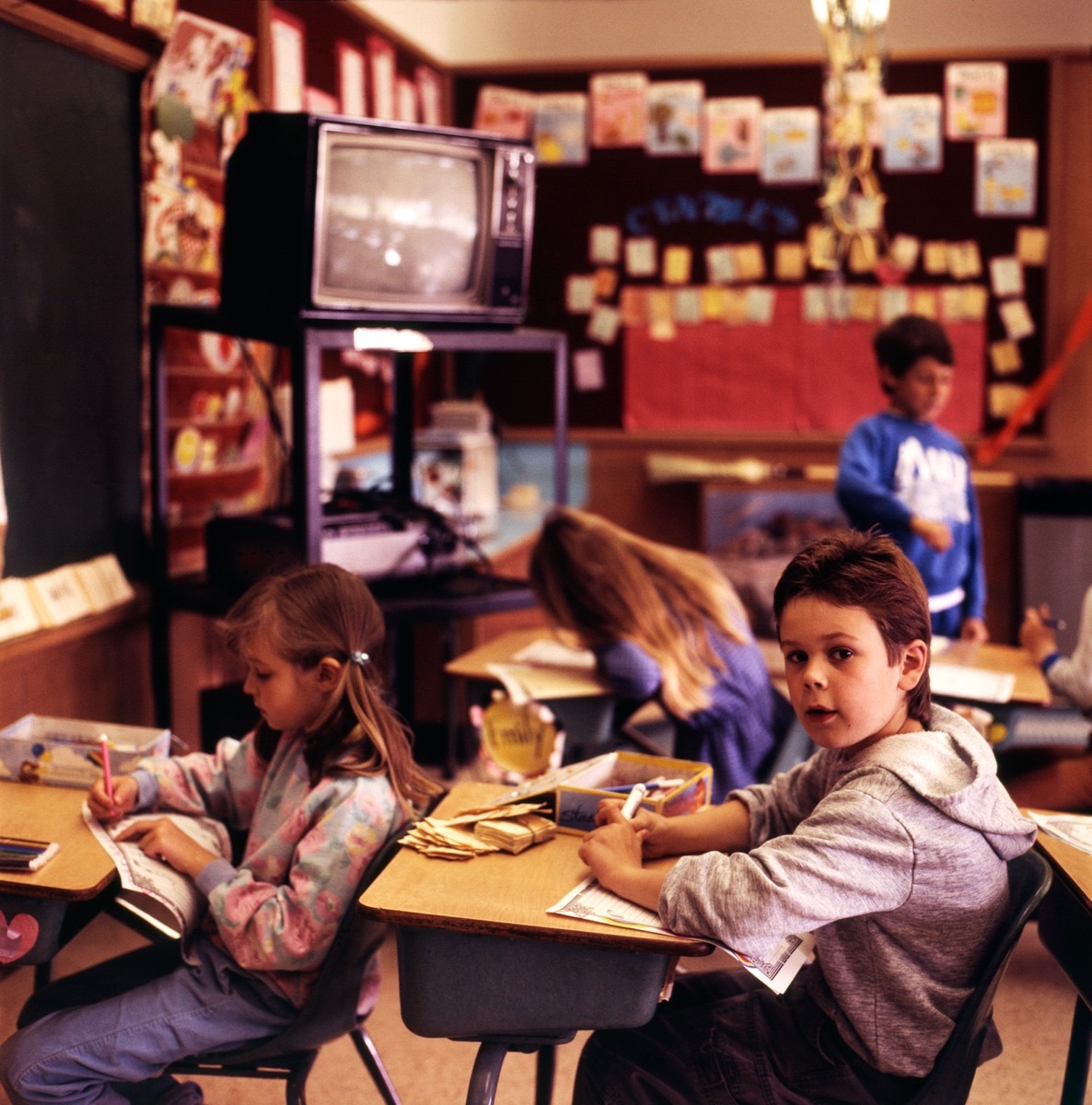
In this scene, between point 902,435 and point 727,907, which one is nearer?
point 727,907

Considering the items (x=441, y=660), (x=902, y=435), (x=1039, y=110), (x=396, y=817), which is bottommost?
(x=441, y=660)

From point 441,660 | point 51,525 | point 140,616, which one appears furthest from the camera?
point 441,660

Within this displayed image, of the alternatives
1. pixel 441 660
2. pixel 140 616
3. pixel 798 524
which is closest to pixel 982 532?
pixel 798 524

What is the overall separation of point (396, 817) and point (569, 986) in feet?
1.33

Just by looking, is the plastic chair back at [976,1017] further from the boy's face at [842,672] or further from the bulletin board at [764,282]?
the bulletin board at [764,282]

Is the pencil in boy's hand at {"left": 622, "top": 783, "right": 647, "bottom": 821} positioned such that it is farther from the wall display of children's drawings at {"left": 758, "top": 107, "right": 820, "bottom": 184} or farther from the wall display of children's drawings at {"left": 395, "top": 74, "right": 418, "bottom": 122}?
the wall display of children's drawings at {"left": 758, "top": 107, "right": 820, "bottom": 184}

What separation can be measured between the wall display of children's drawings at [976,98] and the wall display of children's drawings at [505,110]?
155 centimetres

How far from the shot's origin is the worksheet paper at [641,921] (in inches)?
57.6

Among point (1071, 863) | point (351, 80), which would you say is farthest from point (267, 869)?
point (351, 80)

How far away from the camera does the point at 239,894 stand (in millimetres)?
1823

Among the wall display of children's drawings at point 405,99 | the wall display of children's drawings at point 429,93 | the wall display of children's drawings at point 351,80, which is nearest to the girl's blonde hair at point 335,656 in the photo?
the wall display of children's drawings at point 351,80

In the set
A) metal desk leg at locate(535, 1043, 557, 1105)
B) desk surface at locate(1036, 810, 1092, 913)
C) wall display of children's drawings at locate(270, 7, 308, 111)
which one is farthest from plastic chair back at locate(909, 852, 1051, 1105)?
wall display of children's drawings at locate(270, 7, 308, 111)

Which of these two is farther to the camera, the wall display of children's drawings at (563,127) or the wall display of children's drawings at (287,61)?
the wall display of children's drawings at (563,127)

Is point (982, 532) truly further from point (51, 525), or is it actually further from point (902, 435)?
point (51, 525)
